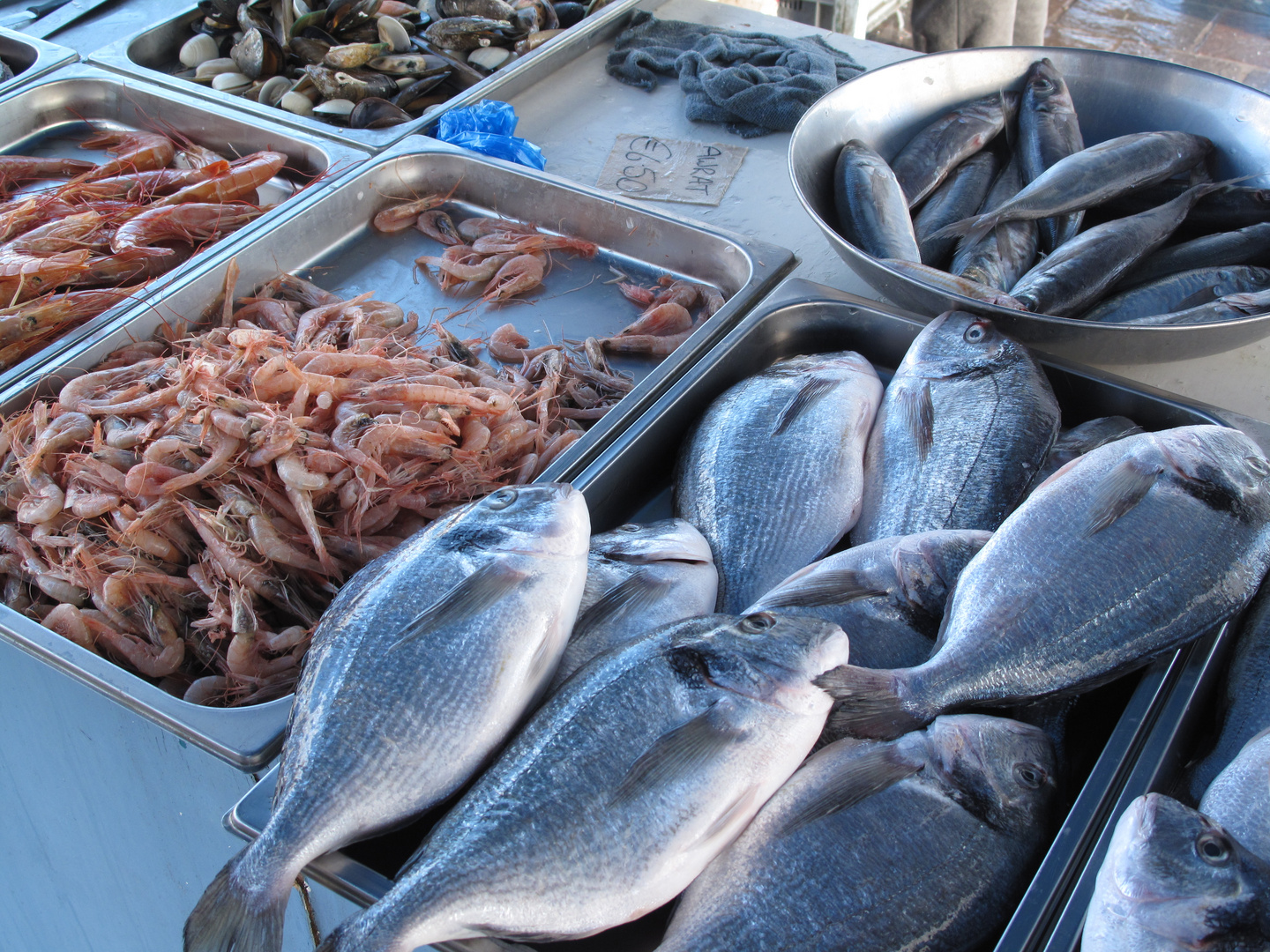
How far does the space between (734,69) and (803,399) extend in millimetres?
2492

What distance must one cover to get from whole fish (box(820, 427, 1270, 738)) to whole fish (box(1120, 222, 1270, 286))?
1143 mm

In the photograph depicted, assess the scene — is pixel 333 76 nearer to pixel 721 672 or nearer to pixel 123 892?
pixel 123 892

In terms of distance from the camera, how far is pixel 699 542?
5.65 feet

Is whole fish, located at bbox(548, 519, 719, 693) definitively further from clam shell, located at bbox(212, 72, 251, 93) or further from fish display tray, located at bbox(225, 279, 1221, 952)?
clam shell, located at bbox(212, 72, 251, 93)

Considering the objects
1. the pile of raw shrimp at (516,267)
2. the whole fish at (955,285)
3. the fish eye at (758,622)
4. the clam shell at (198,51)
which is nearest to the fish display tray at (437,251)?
the pile of raw shrimp at (516,267)

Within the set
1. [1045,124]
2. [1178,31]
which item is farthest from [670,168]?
[1178,31]

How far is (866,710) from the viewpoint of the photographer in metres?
1.25

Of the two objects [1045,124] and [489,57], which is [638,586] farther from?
[489,57]

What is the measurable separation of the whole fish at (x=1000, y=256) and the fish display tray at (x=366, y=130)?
7.54ft

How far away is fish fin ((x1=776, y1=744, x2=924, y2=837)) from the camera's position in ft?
3.87

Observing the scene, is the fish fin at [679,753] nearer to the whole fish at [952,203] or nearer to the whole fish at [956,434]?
the whole fish at [956,434]

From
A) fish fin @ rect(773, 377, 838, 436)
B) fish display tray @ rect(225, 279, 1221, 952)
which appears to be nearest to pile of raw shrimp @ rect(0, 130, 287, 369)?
fish display tray @ rect(225, 279, 1221, 952)

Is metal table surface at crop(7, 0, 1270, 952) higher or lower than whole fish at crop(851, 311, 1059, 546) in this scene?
lower

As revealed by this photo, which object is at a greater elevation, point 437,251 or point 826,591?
point 826,591
